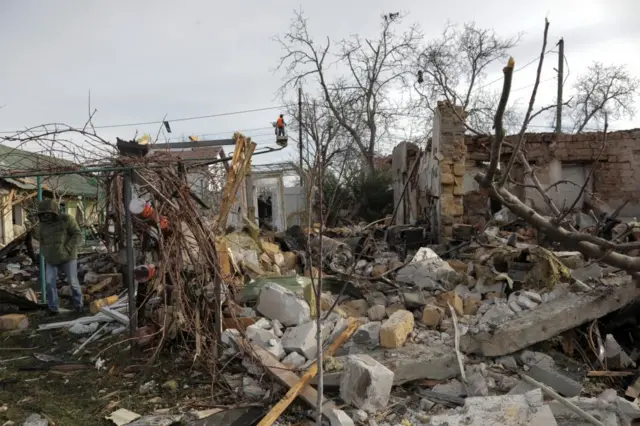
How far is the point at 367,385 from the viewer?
137 inches

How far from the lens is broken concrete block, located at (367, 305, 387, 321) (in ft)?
18.2

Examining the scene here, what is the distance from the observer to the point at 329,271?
8.12 metres

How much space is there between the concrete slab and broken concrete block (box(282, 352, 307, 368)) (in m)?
1.51

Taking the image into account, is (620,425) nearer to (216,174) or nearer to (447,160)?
(216,174)

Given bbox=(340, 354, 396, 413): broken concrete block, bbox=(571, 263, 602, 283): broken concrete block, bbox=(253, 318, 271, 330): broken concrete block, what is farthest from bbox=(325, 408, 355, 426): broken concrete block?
bbox=(571, 263, 602, 283): broken concrete block

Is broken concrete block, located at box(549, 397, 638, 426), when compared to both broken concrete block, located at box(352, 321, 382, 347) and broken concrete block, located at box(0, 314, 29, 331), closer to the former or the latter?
broken concrete block, located at box(352, 321, 382, 347)

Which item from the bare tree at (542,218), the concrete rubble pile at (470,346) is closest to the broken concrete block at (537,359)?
the concrete rubble pile at (470,346)

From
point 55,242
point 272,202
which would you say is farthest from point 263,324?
point 272,202

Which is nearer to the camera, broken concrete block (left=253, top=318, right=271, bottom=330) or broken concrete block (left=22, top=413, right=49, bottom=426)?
broken concrete block (left=22, top=413, right=49, bottom=426)

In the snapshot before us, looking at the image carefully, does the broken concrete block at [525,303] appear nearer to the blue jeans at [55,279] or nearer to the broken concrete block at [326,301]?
the broken concrete block at [326,301]

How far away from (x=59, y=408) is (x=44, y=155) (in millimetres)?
2405

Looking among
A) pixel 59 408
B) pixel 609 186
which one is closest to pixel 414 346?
pixel 59 408

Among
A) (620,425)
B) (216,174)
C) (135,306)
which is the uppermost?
(216,174)

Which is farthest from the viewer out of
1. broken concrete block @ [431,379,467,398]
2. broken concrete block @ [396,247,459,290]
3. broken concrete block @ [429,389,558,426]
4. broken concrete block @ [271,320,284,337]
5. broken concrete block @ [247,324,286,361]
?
broken concrete block @ [396,247,459,290]
